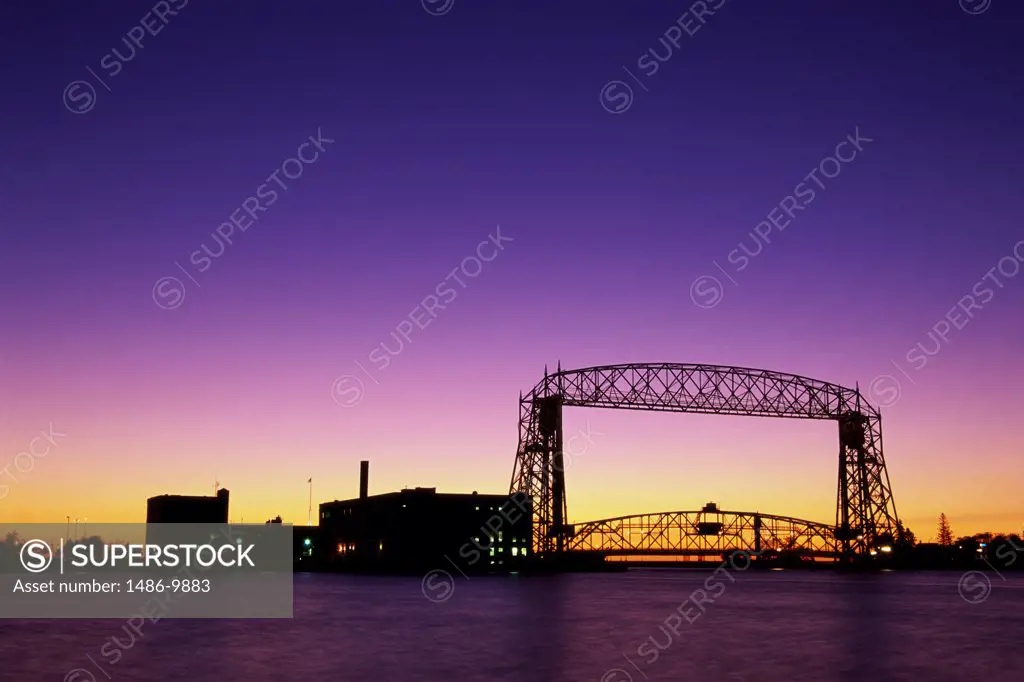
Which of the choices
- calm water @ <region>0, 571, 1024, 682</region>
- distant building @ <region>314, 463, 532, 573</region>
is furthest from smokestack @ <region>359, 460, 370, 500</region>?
calm water @ <region>0, 571, 1024, 682</region>

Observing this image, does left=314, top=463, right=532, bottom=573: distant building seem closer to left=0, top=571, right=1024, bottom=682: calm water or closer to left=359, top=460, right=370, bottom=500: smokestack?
left=359, top=460, right=370, bottom=500: smokestack

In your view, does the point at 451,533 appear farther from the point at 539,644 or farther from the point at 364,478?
the point at 539,644

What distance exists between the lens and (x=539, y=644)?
35.4m

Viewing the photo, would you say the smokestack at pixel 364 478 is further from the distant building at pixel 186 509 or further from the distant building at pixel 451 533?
the distant building at pixel 186 509

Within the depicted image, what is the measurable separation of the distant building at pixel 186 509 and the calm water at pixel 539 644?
304 feet

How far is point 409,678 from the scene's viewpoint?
27.5 m

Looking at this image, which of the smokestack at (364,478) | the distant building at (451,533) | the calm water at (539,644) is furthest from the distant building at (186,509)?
the calm water at (539,644)

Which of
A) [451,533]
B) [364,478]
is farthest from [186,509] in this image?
[451,533]

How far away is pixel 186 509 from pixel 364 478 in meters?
32.6

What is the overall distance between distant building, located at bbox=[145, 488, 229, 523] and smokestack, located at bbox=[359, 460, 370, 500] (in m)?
29.6

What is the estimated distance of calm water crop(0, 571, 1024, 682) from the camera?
28734 mm

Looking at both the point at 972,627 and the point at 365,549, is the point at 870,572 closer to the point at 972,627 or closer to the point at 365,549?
the point at 365,549

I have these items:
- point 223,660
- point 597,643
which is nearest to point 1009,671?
point 597,643

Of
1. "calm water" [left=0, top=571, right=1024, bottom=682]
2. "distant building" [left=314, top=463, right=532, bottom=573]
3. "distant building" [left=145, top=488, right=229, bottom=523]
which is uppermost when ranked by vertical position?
"distant building" [left=145, top=488, right=229, bottom=523]
